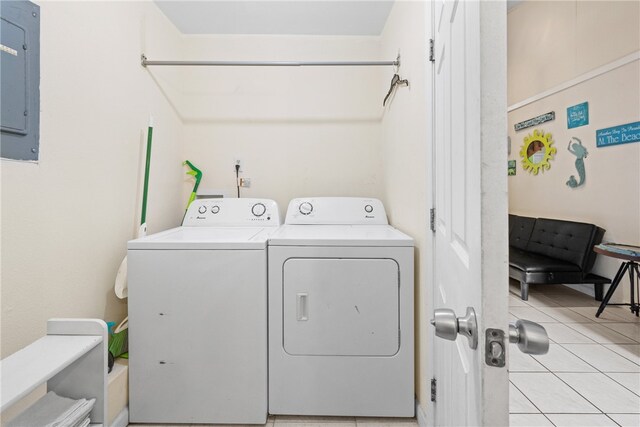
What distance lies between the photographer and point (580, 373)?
196 centimetres

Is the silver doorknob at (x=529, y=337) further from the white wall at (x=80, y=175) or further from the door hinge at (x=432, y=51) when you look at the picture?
the white wall at (x=80, y=175)

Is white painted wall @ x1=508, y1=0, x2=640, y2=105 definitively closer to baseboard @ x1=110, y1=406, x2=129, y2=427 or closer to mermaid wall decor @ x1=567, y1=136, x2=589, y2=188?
mermaid wall decor @ x1=567, y1=136, x2=589, y2=188

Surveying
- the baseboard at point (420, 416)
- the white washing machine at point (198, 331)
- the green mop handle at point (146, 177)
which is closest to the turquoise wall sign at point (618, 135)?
the baseboard at point (420, 416)

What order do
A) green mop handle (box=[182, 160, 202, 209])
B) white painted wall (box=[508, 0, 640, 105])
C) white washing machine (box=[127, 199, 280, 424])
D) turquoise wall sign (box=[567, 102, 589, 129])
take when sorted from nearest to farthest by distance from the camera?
white washing machine (box=[127, 199, 280, 424]) < green mop handle (box=[182, 160, 202, 209]) < white painted wall (box=[508, 0, 640, 105]) < turquoise wall sign (box=[567, 102, 589, 129])

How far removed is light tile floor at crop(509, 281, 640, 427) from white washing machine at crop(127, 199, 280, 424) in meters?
1.33

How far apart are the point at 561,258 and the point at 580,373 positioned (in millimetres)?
1828

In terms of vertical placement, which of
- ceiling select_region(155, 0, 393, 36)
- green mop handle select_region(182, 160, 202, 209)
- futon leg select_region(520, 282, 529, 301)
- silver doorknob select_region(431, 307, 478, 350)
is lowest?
futon leg select_region(520, 282, 529, 301)

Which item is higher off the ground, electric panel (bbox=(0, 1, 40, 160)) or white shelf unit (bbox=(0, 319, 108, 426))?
electric panel (bbox=(0, 1, 40, 160))

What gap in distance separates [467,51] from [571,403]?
1.99 metres

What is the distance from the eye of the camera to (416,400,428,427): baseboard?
1.48 m

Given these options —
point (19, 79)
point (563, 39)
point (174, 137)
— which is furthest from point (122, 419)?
point (563, 39)

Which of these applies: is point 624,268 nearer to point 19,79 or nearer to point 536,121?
point 536,121

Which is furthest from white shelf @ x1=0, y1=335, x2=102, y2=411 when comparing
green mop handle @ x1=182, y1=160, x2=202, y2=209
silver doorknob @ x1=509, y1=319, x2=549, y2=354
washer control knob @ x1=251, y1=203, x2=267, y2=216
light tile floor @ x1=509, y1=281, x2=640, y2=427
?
light tile floor @ x1=509, y1=281, x2=640, y2=427

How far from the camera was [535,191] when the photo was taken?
4137 millimetres
